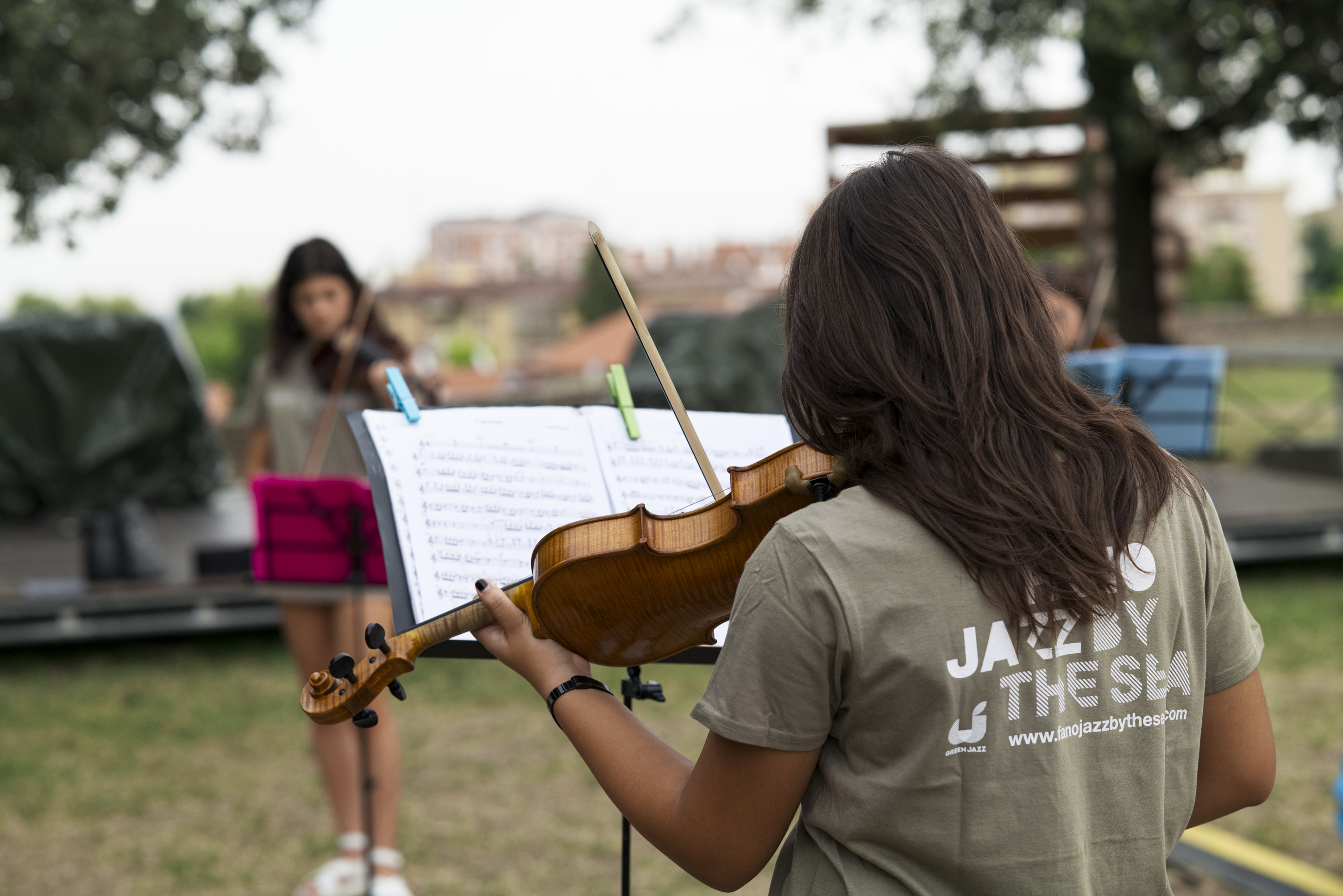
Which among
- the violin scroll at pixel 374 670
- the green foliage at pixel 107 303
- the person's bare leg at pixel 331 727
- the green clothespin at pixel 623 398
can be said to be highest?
the green clothespin at pixel 623 398

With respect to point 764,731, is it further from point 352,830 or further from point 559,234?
point 559,234

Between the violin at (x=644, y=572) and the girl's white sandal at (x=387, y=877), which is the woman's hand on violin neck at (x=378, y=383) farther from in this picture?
the violin at (x=644, y=572)

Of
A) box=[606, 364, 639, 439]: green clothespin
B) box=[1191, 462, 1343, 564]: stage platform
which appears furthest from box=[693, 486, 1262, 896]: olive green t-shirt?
box=[1191, 462, 1343, 564]: stage platform

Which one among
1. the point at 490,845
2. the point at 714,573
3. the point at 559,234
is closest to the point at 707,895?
the point at 490,845

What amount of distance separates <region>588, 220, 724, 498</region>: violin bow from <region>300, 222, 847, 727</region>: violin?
0.43 ft

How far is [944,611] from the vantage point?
1.06 meters

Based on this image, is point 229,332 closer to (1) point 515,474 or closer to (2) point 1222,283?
(2) point 1222,283

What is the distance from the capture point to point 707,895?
347cm

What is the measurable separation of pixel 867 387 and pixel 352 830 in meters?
2.78

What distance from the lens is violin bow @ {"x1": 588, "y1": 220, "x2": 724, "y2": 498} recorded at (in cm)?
148

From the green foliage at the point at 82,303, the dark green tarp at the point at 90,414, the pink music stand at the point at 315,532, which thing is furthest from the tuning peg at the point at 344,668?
the green foliage at the point at 82,303

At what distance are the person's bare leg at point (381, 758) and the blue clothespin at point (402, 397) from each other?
1.37 meters

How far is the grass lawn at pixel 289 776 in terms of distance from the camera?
3666mm

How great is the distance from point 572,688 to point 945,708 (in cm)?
44
